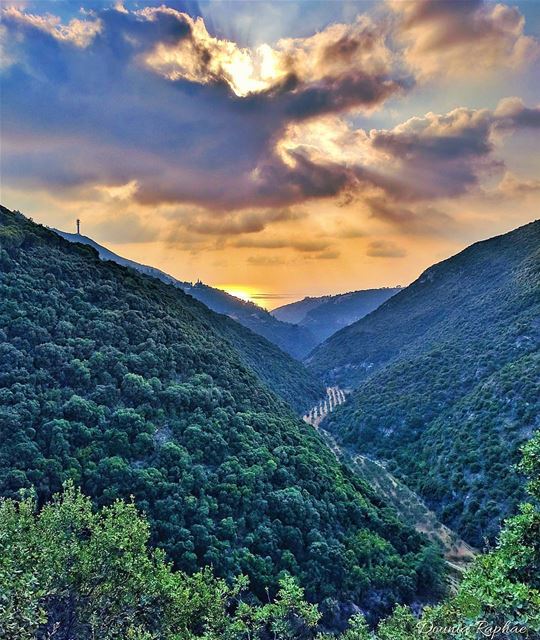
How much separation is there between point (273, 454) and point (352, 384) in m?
80.9

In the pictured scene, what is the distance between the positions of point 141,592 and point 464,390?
62.2m

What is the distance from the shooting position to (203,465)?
37250 mm

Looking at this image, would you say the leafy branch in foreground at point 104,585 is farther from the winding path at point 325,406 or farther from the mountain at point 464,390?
the winding path at point 325,406

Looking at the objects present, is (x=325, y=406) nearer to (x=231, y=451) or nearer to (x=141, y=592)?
(x=231, y=451)

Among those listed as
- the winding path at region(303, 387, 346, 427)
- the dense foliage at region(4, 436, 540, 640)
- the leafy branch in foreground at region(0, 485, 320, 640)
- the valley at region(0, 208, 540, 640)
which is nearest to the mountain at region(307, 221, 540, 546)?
the valley at region(0, 208, 540, 640)

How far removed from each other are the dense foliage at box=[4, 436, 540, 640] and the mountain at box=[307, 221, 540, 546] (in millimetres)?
30646

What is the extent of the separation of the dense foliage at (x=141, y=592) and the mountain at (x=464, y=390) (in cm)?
3065

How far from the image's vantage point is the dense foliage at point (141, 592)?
504 inches

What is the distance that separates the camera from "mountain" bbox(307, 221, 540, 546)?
49250mm

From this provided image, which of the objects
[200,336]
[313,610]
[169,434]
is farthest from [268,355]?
[313,610]

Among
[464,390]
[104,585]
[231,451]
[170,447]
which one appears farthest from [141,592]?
[464,390]

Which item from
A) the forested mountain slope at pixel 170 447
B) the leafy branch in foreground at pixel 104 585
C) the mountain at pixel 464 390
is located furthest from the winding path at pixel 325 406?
the leafy branch in foreground at pixel 104 585

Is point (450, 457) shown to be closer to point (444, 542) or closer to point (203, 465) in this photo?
point (444, 542)

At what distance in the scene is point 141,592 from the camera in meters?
19.2
